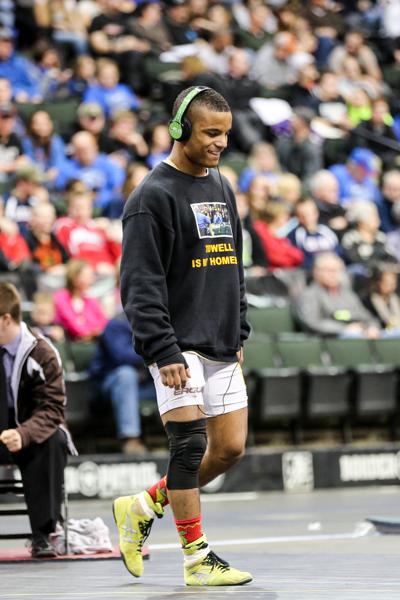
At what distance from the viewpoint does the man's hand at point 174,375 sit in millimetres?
5258

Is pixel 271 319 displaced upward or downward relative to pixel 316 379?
upward

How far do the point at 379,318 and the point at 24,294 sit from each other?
12.0ft

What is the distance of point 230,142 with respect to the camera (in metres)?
16.2

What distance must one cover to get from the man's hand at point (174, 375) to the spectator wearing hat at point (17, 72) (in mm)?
9803

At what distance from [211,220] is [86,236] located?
6725 mm

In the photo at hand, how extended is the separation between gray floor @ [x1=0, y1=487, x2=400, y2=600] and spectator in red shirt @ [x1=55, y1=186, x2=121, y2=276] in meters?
2.74

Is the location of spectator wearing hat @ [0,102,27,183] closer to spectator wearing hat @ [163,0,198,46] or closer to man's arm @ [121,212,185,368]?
spectator wearing hat @ [163,0,198,46]

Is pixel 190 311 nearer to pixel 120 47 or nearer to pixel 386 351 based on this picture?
pixel 386 351

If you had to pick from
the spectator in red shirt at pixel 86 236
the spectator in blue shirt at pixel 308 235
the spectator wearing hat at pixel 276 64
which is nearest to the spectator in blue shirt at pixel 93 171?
the spectator in red shirt at pixel 86 236

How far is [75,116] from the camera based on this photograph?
14508 millimetres

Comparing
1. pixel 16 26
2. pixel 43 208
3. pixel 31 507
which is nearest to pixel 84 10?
pixel 16 26

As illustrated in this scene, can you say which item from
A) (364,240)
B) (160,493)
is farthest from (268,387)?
(160,493)

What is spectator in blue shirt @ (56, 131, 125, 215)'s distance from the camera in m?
13.3

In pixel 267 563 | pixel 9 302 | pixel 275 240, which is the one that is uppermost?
pixel 9 302
